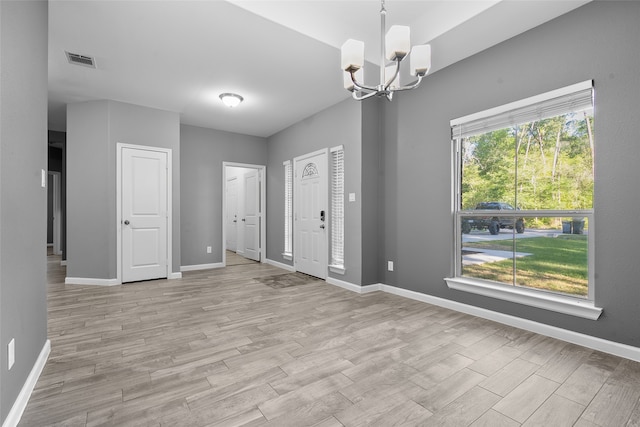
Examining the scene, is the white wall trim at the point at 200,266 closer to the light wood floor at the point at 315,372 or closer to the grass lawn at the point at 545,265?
the light wood floor at the point at 315,372

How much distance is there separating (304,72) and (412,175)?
6.07 ft

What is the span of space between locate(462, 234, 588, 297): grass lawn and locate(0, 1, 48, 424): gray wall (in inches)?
144

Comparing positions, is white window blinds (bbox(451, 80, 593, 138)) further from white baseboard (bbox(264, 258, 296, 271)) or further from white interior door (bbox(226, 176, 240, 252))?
white interior door (bbox(226, 176, 240, 252))

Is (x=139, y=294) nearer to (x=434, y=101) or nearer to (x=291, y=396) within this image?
(x=291, y=396)

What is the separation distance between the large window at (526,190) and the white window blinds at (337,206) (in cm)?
168

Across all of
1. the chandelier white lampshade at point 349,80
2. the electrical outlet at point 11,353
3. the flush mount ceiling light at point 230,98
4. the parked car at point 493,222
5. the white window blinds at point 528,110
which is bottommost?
the electrical outlet at point 11,353

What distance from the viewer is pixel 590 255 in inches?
95.3

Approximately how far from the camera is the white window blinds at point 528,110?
2471mm

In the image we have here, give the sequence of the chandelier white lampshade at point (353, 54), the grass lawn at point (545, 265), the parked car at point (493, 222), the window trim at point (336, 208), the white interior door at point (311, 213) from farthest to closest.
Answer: the white interior door at point (311, 213), the window trim at point (336, 208), the parked car at point (493, 222), the grass lawn at point (545, 265), the chandelier white lampshade at point (353, 54)

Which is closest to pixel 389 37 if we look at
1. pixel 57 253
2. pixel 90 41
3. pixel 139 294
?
pixel 90 41

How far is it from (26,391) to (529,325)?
3.70m

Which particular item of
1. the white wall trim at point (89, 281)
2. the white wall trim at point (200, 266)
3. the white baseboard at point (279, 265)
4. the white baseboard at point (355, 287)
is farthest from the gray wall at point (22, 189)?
the white baseboard at point (279, 265)

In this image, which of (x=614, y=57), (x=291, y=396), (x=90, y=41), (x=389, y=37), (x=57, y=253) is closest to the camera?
(x=291, y=396)

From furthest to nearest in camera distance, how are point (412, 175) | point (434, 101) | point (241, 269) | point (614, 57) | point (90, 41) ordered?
point (241, 269)
point (412, 175)
point (434, 101)
point (90, 41)
point (614, 57)
